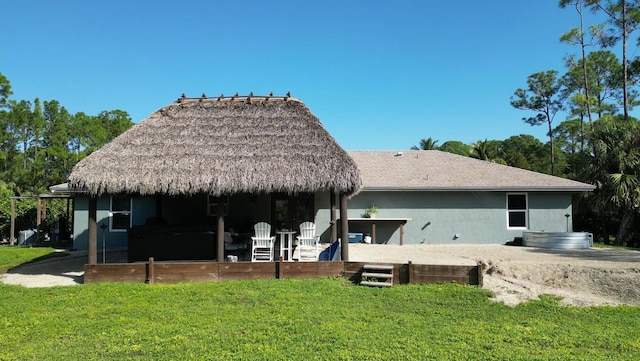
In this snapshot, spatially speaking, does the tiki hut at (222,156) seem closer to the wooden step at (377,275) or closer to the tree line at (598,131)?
the wooden step at (377,275)

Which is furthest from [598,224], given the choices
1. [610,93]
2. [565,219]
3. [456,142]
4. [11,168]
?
[456,142]

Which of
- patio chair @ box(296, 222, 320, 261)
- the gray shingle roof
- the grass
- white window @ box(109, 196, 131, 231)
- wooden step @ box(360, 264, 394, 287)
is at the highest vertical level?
the gray shingle roof

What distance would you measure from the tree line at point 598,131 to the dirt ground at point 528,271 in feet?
20.0

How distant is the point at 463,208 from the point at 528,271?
6565 millimetres

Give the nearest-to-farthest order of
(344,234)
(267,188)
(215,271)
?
(215,271) → (267,188) → (344,234)

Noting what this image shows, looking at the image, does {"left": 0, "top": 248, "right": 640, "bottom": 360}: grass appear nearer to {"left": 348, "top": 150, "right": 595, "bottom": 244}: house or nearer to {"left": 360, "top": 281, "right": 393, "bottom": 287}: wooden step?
{"left": 360, "top": 281, "right": 393, "bottom": 287}: wooden step

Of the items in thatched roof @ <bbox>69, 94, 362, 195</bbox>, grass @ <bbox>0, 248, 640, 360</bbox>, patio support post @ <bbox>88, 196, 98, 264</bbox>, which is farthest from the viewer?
thatched roof @ <bbox>69, 94, 362, 195</bbox>

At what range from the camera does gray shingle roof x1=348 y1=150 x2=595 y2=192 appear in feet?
50.1

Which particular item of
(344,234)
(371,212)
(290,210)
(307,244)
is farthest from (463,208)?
(344,234)

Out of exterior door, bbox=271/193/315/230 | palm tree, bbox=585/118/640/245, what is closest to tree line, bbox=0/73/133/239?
exterior door, bbox=271/193/315/230

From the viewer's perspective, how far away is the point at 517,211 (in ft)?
51.3

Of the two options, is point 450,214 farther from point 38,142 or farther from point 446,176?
point 38,142

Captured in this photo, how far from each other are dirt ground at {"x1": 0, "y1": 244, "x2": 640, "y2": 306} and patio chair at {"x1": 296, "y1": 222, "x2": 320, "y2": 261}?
141 centimetres

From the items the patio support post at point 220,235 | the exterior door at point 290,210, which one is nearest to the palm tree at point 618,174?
the exterior door at point 290,210
